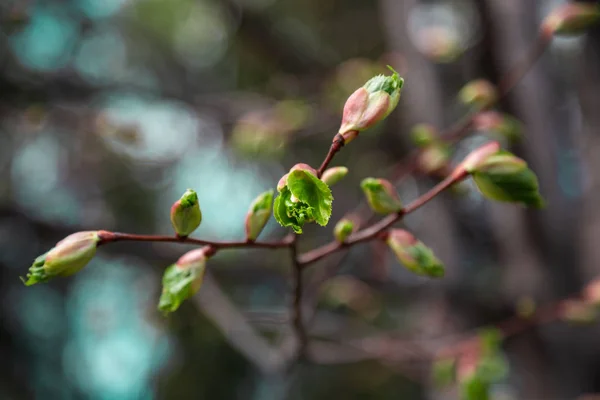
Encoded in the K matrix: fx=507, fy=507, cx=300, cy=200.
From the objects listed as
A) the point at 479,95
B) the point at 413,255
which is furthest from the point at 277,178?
the point at 413,255

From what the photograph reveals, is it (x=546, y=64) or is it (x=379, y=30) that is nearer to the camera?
(x=546, y=64)

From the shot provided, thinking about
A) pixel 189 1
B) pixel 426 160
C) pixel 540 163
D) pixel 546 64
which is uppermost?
pixel 189 1

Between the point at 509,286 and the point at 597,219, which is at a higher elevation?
the point at 597,219

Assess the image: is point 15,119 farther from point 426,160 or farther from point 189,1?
point 189,1

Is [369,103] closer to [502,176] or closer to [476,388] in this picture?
[502,176]

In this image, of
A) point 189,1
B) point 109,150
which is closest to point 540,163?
point 109,150

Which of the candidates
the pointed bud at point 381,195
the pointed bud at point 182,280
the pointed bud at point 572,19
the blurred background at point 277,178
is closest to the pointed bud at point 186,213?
the pointed bud at point 182,280
